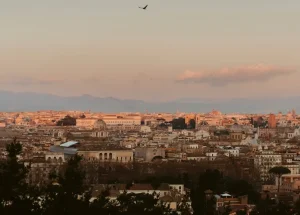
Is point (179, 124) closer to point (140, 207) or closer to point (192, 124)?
point (192, 124)

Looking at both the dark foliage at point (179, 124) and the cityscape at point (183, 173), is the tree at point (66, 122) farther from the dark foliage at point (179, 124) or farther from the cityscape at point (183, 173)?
the cityscape at point (183, 173)

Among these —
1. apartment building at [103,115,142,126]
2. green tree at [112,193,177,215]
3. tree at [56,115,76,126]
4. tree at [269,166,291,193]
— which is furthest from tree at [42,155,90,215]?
apartment building at [103,115,142,126]

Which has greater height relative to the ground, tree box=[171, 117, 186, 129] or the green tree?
tree box=[171, 117, 186, 129]

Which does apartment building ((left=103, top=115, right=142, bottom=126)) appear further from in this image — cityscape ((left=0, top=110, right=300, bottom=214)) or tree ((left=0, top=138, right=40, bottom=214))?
tree ((left=0, top=138, right=40, bottom=214))

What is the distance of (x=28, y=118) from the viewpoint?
486ft

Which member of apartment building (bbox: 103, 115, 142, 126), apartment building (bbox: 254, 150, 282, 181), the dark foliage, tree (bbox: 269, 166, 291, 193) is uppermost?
apartment building (bbox: 103, 115, 142, 126)

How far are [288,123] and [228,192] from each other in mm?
101401

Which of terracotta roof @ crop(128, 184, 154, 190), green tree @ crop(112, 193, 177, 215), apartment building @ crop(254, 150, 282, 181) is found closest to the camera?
green tree @ crop(112, 193, 177, 215)

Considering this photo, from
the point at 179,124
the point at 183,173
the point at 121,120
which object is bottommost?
the point at 183,173

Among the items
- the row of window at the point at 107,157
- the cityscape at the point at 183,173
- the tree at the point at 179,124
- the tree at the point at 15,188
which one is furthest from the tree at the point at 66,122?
the tree at the point at 15,188

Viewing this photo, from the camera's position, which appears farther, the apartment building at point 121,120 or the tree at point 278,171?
the apartment building at point 121,120

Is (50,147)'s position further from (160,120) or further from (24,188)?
(160,120)

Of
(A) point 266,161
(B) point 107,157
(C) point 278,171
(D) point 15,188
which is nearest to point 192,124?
(B) point 107,157

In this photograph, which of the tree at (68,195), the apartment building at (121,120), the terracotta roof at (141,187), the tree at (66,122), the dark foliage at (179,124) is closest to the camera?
the tree at (68,195)
